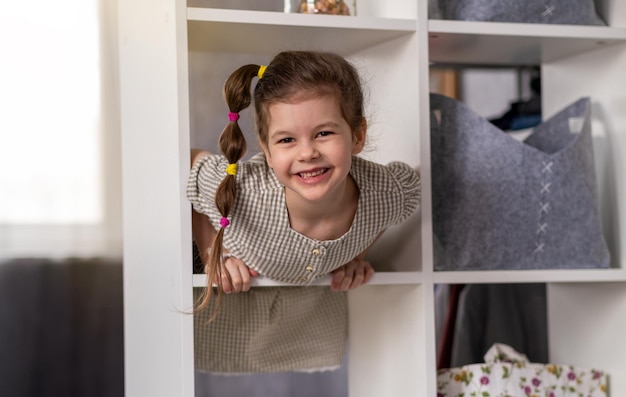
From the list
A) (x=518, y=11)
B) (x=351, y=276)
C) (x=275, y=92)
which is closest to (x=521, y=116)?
(x=518, y=11)

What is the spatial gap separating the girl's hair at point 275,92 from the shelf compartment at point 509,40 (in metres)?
0.20

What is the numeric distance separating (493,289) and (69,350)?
84 centimetres

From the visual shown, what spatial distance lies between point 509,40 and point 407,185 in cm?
29

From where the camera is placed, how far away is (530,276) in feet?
4.46

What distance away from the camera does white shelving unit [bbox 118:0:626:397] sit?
1.24m

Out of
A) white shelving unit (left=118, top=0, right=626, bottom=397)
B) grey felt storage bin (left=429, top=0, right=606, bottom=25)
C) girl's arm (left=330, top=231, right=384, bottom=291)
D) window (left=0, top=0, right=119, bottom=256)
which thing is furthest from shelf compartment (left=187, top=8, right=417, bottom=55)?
window (left=0, top=0, right=119, bottom=256)

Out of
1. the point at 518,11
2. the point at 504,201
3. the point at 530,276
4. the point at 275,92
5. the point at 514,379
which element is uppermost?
the point at 518,11

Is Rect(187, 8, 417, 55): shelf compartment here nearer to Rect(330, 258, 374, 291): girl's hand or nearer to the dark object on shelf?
Rect(330, 258, 374, 291): girl's hand

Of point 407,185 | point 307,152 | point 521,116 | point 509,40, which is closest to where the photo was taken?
point 307,152

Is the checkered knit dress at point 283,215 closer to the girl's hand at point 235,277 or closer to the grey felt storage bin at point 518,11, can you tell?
the girl's hand at point 235,277

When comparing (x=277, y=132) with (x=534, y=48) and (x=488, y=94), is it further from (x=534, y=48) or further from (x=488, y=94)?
(x=488, y=94)

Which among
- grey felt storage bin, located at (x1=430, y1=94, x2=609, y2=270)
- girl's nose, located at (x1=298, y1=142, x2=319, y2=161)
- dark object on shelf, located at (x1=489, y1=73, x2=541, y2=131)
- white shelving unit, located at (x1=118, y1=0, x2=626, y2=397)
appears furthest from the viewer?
dark object on shelf, located at (x1=489, y1=73, x2=541, y2=131)

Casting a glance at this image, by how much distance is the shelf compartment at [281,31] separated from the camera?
123 cm

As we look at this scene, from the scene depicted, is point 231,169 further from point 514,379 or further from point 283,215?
point 514,379
